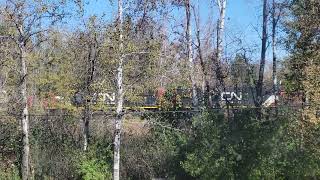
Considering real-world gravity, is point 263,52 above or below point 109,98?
above

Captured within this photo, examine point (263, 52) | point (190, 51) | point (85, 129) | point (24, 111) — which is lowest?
point (85, 129)

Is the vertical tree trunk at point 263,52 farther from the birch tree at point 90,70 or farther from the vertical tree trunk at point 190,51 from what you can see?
the birch tree at point 90,70

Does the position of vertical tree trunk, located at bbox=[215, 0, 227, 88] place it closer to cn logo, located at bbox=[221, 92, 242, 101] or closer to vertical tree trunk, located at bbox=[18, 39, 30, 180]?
cn logo, located at bbox=[221, 92, 242, 101]

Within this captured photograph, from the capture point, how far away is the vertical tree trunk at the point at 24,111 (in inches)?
713

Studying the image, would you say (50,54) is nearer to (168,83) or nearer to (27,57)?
(27,57)

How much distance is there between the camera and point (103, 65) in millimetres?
18062

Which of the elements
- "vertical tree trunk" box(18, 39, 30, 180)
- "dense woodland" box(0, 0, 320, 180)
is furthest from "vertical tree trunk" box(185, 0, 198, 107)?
"vertical tree trunk" box(18, 39, 30, 180)

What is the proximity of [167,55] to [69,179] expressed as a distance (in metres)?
5.73

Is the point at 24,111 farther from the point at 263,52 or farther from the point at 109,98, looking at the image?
the point at 263,52

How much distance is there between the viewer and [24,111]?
18.5 m

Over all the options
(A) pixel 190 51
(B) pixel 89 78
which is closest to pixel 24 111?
(B) pixel 89 78

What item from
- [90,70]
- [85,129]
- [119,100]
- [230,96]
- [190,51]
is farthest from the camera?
[230,96]

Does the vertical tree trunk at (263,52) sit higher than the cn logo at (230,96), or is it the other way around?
A: the vertical tree trunk at (263,52)

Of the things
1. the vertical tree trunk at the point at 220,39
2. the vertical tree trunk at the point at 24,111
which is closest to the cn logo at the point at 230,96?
the vertical tree trunk at the point at 220,39
